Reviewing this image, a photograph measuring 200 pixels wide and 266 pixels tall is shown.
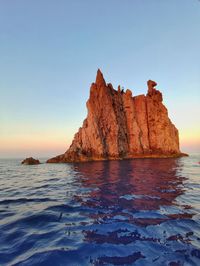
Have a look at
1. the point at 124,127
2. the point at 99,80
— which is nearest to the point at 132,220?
the point at 124,127

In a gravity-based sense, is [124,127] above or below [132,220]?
above

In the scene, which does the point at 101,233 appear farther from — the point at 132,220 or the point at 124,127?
the point at 124,127

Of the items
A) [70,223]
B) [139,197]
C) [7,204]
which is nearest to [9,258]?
[70,223]

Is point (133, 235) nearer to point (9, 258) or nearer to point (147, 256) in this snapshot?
point (147, 256)

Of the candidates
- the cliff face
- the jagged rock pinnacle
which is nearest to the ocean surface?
the cliff face

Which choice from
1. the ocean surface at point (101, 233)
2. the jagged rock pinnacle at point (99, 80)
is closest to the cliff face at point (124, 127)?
the jagged rock pinnacle at point (99, 80)

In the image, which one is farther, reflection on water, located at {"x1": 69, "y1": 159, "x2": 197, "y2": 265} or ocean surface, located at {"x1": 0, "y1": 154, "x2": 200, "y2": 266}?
reflection on water, located at {"x1": 69, "y1": 159, "x2": 197, "y2": 265}

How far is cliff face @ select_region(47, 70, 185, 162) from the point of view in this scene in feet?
Answer: 201

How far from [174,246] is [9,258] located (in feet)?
13.5

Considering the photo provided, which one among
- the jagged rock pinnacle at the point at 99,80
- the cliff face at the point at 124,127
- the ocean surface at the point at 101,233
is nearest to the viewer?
the ocean surface at the point at 101,233

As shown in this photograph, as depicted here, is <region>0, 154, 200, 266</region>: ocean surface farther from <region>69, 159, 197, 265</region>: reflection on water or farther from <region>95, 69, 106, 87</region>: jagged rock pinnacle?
<region>95, 69, 106, 87</region>: jagged rock pinnacle

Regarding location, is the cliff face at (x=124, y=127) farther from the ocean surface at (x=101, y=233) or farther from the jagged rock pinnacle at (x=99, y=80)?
the ocean surface at (x=101, y=233)

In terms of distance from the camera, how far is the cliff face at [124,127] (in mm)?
61334

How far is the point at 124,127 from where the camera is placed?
70.8m
